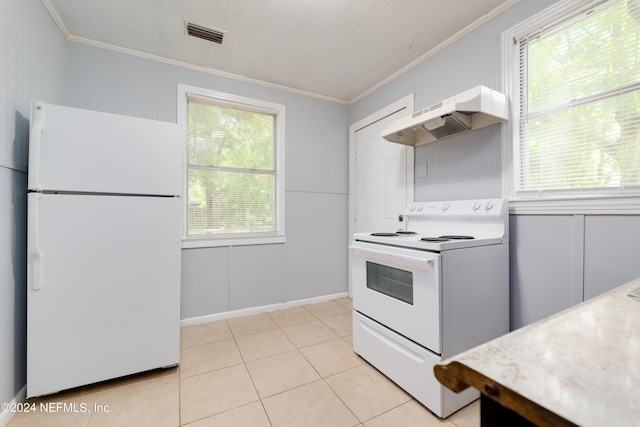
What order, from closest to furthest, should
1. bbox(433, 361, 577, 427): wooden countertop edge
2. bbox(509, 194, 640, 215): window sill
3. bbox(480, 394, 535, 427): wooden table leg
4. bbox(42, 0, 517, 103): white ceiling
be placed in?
1. bbox(433, 361, 577, 427): wooden countertop edge
2. bbox(480, 394, 535, 427): wooden table leg
3. bbox(509, 194, 640, 215): window sill
4. bbox(42, 0, 517, 103): white ceiling

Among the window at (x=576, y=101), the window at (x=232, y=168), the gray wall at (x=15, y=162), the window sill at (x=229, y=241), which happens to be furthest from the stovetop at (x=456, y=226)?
the gray wall at (x=15, y=162)

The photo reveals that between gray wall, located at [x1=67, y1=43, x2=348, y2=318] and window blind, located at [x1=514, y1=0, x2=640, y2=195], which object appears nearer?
window blind, located at [x1=514, y1=0, x2=640, y2=195]

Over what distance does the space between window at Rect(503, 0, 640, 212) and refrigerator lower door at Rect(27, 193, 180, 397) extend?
2401 millimetres

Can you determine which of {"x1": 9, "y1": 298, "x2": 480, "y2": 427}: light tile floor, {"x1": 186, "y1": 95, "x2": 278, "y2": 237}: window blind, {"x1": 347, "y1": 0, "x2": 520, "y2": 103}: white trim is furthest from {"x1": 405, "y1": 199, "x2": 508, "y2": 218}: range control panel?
{"x1": 186, "y1": 95, "x2": 278, "y2": 237}: window blind

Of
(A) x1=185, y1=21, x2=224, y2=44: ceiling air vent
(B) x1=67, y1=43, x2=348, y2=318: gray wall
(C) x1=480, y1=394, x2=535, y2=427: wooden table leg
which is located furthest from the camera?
(B) x1=67, y1=43, x2=348, y2=318: gray wall

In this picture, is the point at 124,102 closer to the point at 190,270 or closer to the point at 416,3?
the point at 190,270

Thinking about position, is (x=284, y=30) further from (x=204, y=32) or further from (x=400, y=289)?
(x=400, y=289)

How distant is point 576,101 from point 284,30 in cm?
201

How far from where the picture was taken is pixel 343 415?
1.46m

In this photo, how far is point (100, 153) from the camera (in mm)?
1643

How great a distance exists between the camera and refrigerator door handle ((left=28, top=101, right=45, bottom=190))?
1.48m

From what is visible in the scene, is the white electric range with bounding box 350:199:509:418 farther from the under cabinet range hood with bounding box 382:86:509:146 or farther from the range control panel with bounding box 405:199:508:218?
the under cabinet range hood with bounding box 382:86:509:146

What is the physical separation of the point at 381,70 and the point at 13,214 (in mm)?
2984

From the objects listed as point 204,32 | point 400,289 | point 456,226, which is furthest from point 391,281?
point 204,32
